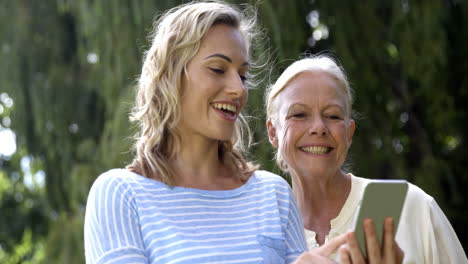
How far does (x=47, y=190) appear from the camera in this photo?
17.8ft

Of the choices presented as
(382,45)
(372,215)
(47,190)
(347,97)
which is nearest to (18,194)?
(47,190)

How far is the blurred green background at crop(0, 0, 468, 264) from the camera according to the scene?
4.51 metres

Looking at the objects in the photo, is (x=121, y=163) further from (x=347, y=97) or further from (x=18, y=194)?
(x=18, y=194)

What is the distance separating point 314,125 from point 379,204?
1030mm

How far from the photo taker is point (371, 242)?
1582 mm

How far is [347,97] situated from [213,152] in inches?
35.2

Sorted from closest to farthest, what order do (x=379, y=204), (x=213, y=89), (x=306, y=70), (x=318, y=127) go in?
(x=379, y=204) → (x=213, y=89) → (x=318, y=127) → (x=306, y=70)

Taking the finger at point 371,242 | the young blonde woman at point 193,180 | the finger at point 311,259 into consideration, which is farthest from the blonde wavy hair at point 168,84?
the finger at point 371,242

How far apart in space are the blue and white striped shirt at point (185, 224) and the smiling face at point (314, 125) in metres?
0.71

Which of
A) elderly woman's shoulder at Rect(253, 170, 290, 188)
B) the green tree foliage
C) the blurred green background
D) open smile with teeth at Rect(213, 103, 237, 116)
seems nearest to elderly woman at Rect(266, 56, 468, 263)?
elderly woman's shoulder at Rect(253, 170, 290, 188)

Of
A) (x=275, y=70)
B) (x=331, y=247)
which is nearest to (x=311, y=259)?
(x=331, y=247)

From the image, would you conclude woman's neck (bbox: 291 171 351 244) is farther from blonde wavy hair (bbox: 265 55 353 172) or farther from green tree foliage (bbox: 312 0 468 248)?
green tree foliage (bbox: 312 0 468 248)

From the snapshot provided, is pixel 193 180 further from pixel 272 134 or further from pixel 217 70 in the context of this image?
pixel 272 134

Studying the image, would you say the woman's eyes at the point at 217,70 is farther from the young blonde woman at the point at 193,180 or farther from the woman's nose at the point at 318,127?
the woman's nose at the point at 318,127
